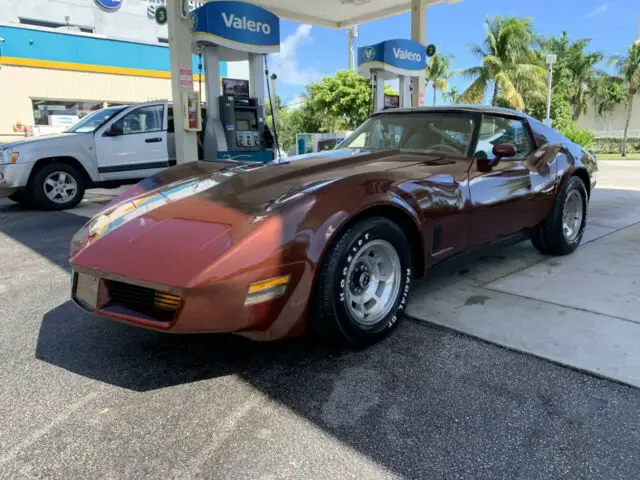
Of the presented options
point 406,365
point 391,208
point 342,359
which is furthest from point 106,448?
point 391,208

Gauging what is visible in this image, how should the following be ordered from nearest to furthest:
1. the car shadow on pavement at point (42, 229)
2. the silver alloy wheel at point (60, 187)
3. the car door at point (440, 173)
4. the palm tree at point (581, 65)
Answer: the car door at point (440, 173) → the car shadow on pavement at point (42, 229) → the silver alloy wheel at point (60, 187) → the palm tree at point (581, 65)

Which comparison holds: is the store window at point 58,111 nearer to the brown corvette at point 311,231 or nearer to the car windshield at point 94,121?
the car windshield at point 94,121

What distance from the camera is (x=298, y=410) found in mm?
2117

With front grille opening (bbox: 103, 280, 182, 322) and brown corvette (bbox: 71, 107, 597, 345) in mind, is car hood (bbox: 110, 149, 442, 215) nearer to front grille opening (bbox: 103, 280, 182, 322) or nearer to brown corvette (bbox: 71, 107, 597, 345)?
brown corvette (bbox: 71, 107, 597, 345)

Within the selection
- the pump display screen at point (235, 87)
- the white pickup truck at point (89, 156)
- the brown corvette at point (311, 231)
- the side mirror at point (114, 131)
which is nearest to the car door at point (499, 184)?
the brown corvette at point (311, 231)

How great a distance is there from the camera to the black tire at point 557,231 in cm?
422

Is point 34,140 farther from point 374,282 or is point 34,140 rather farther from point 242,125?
point 374,282

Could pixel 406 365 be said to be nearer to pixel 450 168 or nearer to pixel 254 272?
pixel 254 272

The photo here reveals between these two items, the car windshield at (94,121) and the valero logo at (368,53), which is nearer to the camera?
the car windshield at (94,121)

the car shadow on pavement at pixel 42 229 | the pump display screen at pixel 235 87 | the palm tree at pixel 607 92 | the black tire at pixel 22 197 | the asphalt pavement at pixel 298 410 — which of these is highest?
the palm tree at pixel 607 92

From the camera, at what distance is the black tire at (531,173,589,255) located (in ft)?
13.9

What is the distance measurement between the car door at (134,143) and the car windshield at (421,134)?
17.5ft

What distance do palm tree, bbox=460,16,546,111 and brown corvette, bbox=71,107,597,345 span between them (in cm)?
2571

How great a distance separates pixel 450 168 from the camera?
3.21m
